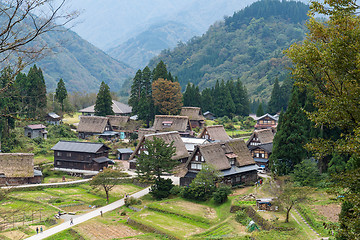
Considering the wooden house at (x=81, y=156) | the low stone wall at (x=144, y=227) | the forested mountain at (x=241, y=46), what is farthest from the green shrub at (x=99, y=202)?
the forested mountain at (x=241, y=46)

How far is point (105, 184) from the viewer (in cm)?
4016

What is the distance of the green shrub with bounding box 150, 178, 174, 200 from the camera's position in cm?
3922

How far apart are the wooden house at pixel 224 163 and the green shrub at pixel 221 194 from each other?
3287mm

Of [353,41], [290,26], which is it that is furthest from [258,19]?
[353,41]

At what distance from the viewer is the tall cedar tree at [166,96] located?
227ft

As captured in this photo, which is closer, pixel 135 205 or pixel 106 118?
pixel 135 205

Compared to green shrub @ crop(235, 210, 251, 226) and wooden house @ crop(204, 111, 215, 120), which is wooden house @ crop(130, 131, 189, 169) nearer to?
green shrub @ crop(235, 210, 251, 226)

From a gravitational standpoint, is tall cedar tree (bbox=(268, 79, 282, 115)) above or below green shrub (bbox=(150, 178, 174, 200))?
above

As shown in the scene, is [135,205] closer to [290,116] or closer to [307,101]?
[290,116]

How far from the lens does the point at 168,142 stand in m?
48.2

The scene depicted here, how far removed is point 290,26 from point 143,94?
120100mm

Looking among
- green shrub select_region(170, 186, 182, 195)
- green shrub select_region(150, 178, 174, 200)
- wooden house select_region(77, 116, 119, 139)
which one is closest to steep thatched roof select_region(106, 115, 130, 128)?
wooden house select_region(77, 116, 119, 139)

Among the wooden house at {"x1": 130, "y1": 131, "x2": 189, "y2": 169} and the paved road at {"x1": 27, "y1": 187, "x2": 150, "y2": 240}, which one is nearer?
the paved road at {"x1": 27, "y1": 187, "x2": 150, "y2": 240}

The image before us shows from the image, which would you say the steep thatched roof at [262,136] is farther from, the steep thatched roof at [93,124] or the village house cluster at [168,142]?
the steep thatched roof at [93,124]
